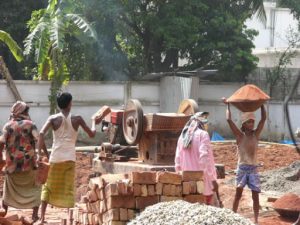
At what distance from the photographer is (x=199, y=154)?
849 centimetres

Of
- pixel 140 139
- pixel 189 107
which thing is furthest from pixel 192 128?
pixel 189 107

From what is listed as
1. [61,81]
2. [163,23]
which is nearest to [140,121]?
[61,81]

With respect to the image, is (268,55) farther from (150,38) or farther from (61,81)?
(61,81)

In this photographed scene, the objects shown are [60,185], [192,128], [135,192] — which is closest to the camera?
[135,192]

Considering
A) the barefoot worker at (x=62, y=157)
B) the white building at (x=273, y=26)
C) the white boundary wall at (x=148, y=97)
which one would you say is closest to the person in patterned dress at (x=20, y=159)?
the barefoot worker at (x=62, y=157)

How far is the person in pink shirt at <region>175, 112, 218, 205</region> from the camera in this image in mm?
8430

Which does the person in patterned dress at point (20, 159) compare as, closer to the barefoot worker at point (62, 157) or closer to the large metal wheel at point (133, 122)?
the barefoot worker at point (62, 157)

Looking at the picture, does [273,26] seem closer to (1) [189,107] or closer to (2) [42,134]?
(1) [189,107]

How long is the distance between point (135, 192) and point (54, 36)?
42.8 ft

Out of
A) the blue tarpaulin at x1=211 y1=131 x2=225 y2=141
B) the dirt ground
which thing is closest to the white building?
the blue tarpaulin at x1=211 y1=131 x2=225 y2=141

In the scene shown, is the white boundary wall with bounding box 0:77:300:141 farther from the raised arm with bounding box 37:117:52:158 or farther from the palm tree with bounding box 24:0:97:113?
the raised arm with bounding box 37:117:52:158

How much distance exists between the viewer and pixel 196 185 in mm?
7605

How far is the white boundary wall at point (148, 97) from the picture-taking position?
2255 centimetres

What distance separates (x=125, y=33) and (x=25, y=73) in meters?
4.07
